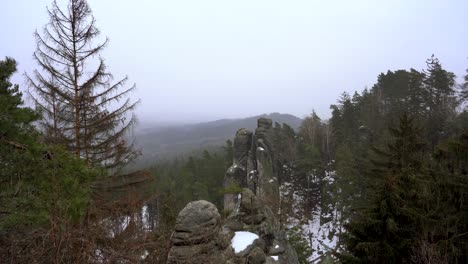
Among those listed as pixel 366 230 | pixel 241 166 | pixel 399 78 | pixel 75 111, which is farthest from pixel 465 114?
pixel 75 111

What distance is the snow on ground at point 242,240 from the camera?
12.9 meters

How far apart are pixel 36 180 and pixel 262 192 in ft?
115

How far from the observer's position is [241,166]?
145 ft

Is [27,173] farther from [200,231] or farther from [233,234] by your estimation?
[233,234]

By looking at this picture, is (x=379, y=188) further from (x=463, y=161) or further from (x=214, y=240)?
(x=214, y=240)

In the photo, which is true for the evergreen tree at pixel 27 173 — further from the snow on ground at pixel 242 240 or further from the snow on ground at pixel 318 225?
the snow on ground at pixel 318 225

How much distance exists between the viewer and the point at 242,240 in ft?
43.7

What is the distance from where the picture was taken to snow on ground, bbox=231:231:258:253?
12.9m

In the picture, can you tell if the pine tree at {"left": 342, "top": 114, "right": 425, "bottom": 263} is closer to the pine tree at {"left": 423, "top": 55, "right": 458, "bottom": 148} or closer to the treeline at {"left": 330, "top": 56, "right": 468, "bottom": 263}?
the treeline at {"left": 330, "top": 56, "right": 468, "bottom": 263}

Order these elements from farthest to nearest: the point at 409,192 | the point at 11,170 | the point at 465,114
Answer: the point at 465,114
the point at 409,192
the point at 11,170

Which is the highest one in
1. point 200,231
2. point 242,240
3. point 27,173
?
point 27,173

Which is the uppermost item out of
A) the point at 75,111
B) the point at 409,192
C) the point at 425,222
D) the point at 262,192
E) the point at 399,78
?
the point at 399,78

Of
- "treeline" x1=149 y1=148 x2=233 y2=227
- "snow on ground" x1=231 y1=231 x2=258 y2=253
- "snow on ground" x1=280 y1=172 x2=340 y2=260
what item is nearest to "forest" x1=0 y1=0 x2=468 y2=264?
"snow on ground" x1=231 y1=231 x2=258 y2=253

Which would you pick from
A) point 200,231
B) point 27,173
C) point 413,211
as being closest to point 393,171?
point 413,211
